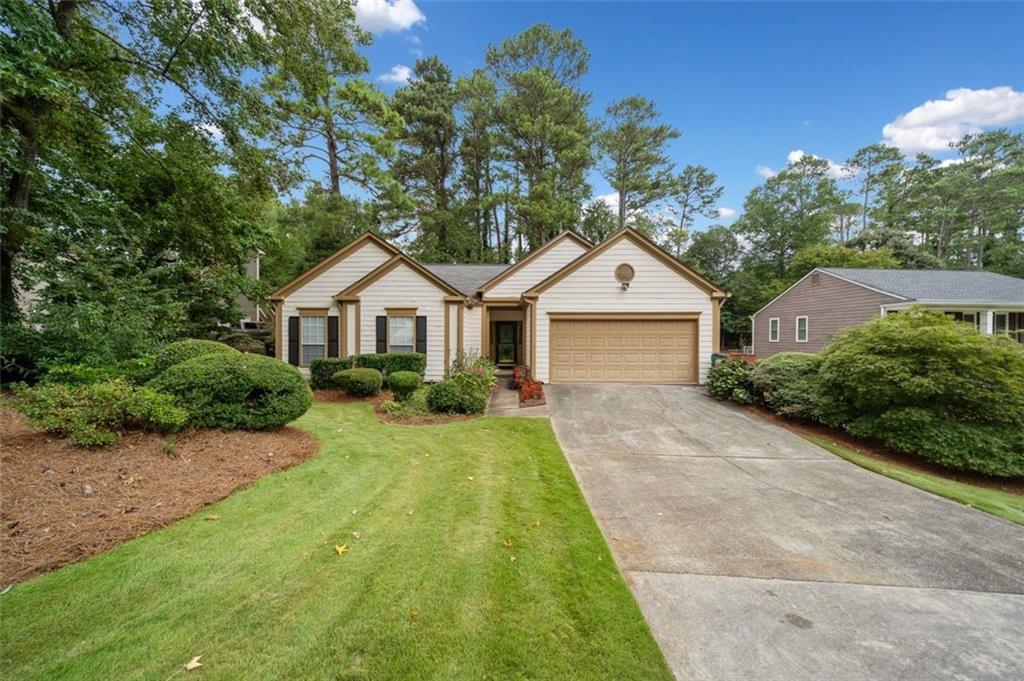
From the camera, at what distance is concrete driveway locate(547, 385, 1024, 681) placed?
8.13 ft

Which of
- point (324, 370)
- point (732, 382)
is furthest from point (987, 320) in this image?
point (324, 370)

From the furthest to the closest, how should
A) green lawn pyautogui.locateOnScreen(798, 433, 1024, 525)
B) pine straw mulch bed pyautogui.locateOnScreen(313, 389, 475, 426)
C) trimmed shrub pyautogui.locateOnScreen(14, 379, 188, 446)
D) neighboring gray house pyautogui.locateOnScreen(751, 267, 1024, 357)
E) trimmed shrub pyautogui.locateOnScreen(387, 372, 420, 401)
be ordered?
neighboring gray house pyautogui.locateOnScreen(751, 267, 1024, 357) → trimmed shrub pyautogui.locateOnScreen(387, 372, 420, 401) → pine straw mulch bed pyautogui.locateOnScreen(313, 389, 475, 426) → green lawn pyautogui.locateOnScreen(798, 433, 1024, 525) → trimmed shrub pyautogui.locateOnScreen(14, 379, 188, 446)

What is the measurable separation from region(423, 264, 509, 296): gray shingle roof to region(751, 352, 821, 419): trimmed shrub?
9698mm

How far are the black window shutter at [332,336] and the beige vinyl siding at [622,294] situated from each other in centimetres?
709

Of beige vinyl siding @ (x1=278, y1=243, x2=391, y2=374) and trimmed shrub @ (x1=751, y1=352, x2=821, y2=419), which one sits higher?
beige vinyl siding @ (x1=278, y1=243, x2=391, y2=374)

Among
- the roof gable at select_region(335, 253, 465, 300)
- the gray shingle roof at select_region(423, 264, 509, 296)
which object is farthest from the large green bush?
the gray shingle roof at select_region(423, 264, 509, 296)

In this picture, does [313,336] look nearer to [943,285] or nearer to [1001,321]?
[943,285]

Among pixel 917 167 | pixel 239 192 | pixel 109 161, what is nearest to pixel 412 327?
pixel 239 192

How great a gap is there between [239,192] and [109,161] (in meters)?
2.70

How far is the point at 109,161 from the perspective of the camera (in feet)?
32.3

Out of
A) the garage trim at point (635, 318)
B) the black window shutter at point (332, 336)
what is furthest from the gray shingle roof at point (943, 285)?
the black window shutter at point (332, 336)

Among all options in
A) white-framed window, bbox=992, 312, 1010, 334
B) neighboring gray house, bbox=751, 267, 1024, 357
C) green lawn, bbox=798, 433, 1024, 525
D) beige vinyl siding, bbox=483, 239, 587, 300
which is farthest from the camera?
white-framed window, bbox=992, 312, 1010, 334

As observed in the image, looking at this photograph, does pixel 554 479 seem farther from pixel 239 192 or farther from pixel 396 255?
pixel 239 192

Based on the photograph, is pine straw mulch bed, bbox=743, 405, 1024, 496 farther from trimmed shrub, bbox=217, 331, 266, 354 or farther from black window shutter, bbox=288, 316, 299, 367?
trimmed shrub, bbox=217, 331, 266, 354
